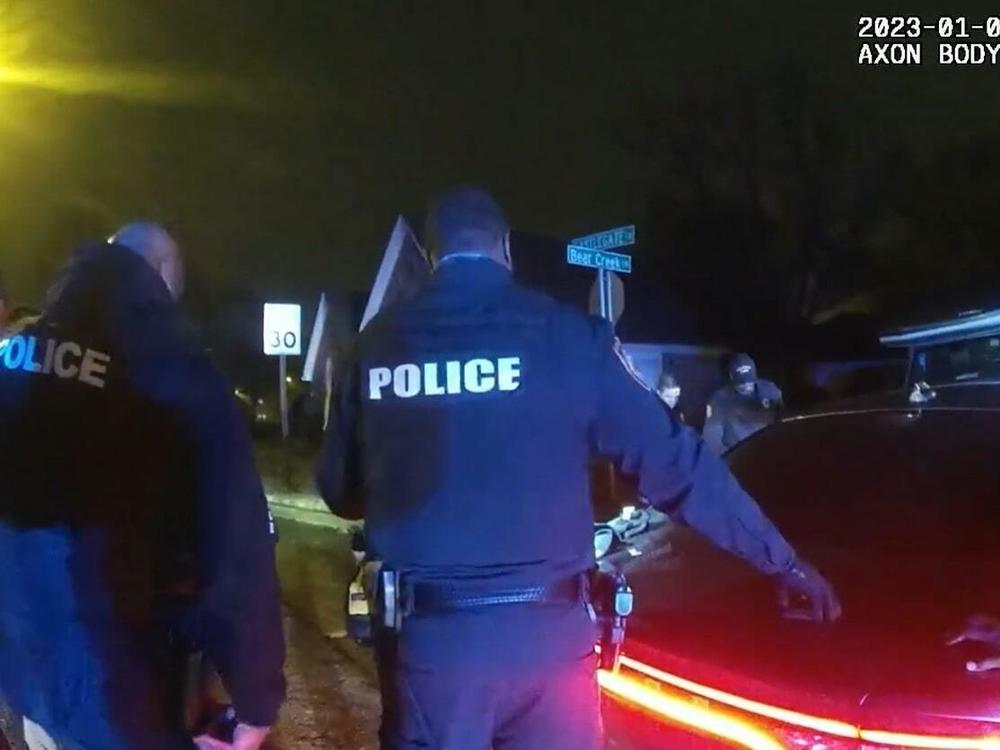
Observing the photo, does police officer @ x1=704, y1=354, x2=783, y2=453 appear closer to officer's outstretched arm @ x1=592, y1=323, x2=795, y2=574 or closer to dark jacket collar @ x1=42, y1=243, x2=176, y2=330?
officer's outstretched arm @ x1=592, y1=323, x2=795, y2=574

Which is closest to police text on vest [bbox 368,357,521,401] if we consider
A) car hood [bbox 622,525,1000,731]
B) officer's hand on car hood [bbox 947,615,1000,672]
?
car hood [bbox 622,525,1000,731]

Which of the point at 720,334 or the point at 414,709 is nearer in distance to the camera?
the point at 414,709

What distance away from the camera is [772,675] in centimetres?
259

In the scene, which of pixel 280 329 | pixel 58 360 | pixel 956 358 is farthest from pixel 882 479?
pixel 280 329

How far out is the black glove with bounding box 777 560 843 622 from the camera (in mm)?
2785

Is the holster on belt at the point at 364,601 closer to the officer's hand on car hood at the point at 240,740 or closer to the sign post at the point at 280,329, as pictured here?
the officer's hand on car hood at the point at 240,740

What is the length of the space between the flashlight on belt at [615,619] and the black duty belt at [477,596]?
0.15 m

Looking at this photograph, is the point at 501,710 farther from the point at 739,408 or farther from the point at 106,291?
the point at 739,408

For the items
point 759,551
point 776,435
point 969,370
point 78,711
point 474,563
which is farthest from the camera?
point 969,370

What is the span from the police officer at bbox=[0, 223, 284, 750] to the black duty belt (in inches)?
13.2

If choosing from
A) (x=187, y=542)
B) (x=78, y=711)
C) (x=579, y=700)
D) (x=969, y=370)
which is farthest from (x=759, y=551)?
(x=969, y=370)

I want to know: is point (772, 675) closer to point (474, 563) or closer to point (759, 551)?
point (759, 551)

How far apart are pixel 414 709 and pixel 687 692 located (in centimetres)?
57

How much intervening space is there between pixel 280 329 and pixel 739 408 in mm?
9042
